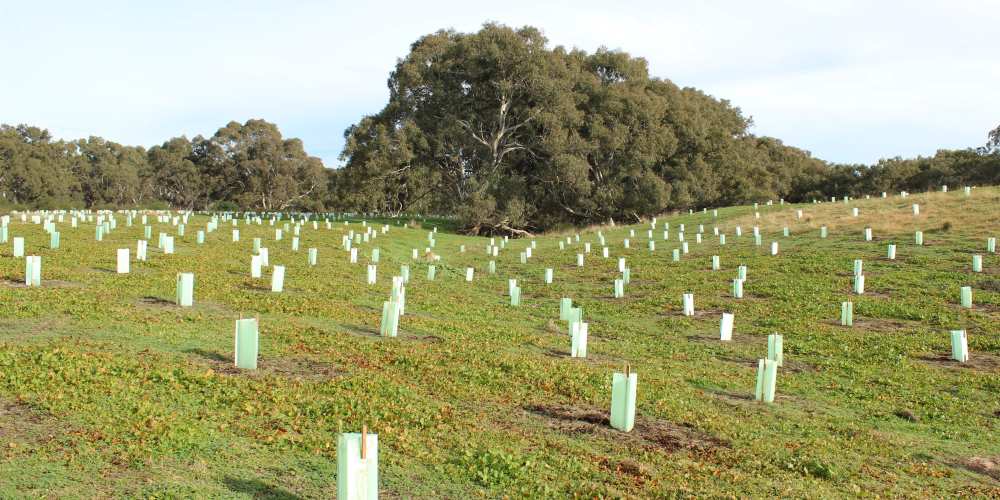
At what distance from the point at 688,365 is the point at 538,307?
8321 mm

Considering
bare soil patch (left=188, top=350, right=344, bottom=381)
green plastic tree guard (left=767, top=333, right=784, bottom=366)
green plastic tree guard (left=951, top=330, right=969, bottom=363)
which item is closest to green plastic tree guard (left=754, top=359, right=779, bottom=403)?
green plastic tree guard (left=767, top=333, right=784, bottom=366)

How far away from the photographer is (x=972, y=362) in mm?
16812

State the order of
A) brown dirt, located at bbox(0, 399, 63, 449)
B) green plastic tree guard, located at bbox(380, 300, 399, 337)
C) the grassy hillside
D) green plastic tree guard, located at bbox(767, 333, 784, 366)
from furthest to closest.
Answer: green plastic tree guard, located at bbox(380, 300, 399, 337) → green plastic tree guard, located at bbox(767, 333, 784, 366) → the grassy hillside → brown dirt, located at bbox(0, 399, 63, 449)

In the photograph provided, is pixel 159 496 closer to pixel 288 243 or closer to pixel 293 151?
pixel 288 243

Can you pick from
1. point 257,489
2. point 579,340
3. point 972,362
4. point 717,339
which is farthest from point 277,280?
point 972,362

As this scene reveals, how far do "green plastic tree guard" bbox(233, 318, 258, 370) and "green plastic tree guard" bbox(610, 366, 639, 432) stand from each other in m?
5.14

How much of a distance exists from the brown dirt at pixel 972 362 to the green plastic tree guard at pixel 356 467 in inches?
564

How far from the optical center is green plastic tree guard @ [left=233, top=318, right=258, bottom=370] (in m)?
11.1

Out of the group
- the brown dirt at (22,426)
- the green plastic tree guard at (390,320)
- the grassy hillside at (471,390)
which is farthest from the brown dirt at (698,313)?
the brown dirt at (22,426)

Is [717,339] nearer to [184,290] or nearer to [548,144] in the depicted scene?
[184,290]

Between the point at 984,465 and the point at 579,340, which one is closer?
the point at 984,465

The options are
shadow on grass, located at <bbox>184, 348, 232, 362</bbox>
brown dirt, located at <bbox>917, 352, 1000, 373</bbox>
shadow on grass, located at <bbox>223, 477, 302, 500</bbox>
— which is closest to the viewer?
shadow on grass, located at <bbox>223, 477, 302, 500</bbox>

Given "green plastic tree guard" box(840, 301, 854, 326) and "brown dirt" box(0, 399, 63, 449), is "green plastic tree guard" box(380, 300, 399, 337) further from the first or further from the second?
"green plastic tree guard" box(840, 301, 854, 326)

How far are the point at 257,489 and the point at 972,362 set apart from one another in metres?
15.7
